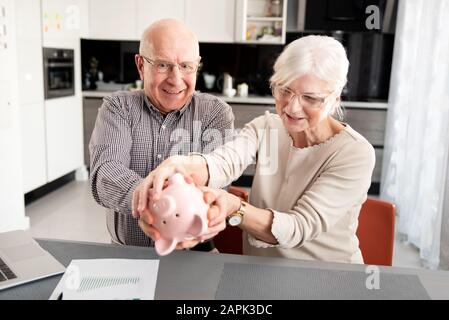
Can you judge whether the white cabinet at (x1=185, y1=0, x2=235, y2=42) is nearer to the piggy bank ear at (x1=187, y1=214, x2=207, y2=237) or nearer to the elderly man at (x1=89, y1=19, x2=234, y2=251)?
the elderly man at (x1=89, y1=19, x2=234, y2=251)

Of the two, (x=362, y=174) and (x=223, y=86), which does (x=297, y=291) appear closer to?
(x=362, y=174)

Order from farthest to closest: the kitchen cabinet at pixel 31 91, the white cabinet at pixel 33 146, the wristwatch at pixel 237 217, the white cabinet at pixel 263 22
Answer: the white cabinet at pixel 263 22, the white cabinet at pixel 33 146, the kitchen cabinet at pixel 31 91, the wristwatch at pixel 237 217

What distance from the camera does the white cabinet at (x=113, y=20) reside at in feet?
15.1

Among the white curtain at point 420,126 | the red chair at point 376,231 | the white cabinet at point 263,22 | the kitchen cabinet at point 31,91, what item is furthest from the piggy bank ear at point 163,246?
the white cabinet at point 263,22

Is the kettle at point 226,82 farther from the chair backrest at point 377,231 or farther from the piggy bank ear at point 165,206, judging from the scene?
the piggy bank ear at point 165,206

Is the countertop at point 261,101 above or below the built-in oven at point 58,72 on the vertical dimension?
below

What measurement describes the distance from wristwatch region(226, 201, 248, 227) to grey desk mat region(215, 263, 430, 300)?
0.11 metres

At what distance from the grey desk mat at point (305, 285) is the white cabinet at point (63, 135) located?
3269 millimetres

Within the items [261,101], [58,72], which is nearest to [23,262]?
[58,72]

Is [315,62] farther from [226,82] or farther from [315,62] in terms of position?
[226,82]

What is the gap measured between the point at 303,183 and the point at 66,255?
2.20 feet

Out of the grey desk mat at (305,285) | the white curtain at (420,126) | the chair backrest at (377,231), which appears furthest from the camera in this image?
the white curtain at (420,126)

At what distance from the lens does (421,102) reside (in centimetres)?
322
